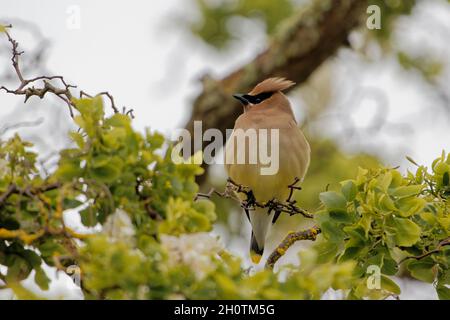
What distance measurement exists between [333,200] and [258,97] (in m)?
2.34

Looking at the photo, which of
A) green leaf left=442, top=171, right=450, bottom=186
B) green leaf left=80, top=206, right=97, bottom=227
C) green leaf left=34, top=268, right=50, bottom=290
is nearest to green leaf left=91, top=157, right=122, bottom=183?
green leaf left=80, top=206, right=97, bottom=227

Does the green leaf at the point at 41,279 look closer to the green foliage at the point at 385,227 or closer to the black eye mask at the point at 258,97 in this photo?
the green foliage at the point at 385,227

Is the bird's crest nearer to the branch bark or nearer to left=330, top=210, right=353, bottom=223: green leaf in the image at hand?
the branch bark

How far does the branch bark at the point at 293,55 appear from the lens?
296 inches

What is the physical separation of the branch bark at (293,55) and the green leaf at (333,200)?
4.37 m

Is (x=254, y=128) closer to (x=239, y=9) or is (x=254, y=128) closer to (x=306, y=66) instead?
(x=306, y=66)

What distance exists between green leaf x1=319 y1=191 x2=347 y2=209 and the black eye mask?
2302 millimetres

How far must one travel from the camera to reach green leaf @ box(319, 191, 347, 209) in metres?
3.18

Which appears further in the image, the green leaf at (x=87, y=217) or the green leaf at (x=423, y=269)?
the green leaf at (x=423, y=269)

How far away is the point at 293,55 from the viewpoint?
24.9ft

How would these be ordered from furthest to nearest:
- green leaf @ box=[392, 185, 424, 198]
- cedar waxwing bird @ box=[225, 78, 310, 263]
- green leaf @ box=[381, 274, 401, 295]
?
cedar waxwing bird @ box=[225, 78, 310, 263] → green leaf @ box=[392, 185, 424, 198] → green leaf @ box=[381, 274, 401, 295]

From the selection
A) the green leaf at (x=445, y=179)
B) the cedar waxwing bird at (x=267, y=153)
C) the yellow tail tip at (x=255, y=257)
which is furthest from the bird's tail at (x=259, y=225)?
the green leaf at (x=445, y=179)
